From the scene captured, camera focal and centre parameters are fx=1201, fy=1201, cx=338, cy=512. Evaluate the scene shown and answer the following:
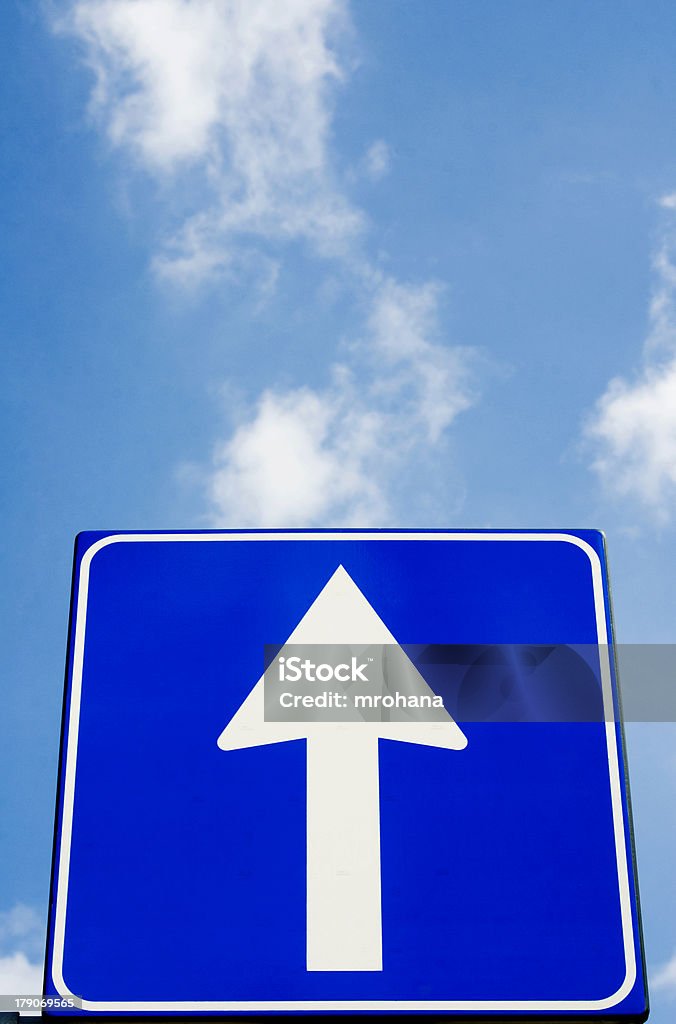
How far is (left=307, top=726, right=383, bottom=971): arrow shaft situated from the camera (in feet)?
10.6

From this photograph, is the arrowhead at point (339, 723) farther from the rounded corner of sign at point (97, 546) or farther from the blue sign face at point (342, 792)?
the rounded corner of sign at point (97, 546)

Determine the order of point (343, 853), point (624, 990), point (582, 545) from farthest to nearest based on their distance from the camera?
1. point (582, 545)
2. point (343, 853)
3. point (624, 990)

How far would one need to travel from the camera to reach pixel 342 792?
3396mm

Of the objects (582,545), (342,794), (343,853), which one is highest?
(582,545)

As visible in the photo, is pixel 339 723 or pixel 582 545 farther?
pixel 582 545

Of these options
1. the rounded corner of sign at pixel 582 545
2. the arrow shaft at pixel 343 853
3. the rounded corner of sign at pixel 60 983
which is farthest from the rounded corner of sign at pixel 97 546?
the rounded corner of sign at pixel 582 545

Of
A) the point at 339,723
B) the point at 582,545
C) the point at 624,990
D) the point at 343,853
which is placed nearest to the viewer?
the point at 624,990

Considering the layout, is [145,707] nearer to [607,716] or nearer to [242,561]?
[242,561]

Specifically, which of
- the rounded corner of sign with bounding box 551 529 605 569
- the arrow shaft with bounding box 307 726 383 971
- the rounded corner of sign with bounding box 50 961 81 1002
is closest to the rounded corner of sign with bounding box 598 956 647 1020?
the arrow shaft with bounding box 307 726 383 971

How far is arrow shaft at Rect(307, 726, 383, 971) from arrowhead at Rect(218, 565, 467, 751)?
0.05 metres

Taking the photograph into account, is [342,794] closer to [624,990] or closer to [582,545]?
[624,990]

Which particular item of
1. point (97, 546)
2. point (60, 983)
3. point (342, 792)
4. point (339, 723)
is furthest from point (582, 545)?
point (60, 983)

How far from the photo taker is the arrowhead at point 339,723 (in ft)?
11.4

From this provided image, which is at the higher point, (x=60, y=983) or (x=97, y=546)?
(x=97, y=546)
